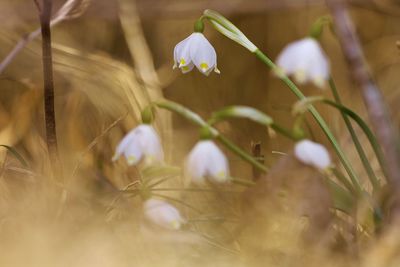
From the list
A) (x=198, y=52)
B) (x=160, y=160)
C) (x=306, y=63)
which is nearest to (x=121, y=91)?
(x=198, y=52)

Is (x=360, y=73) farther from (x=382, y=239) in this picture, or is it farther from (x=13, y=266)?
(x=13, y=266)

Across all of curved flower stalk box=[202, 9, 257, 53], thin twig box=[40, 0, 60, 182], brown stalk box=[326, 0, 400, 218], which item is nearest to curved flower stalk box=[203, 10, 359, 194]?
curved flower stalk box=[202, 9, 257, 53]

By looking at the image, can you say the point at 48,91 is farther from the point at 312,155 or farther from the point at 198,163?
the point at 312,155

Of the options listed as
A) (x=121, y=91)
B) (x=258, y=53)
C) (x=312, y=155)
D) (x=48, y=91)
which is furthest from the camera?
(x=121, y=91)

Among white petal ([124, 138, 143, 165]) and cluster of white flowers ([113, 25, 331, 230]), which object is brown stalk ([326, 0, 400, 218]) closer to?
cluster of white flowers ([113, 25, 331, 230])

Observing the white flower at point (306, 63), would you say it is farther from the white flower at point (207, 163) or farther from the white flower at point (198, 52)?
the white flower at point (198, 52)

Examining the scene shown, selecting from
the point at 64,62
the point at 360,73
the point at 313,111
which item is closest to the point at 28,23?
the point at 64,62

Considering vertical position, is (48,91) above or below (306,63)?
above
